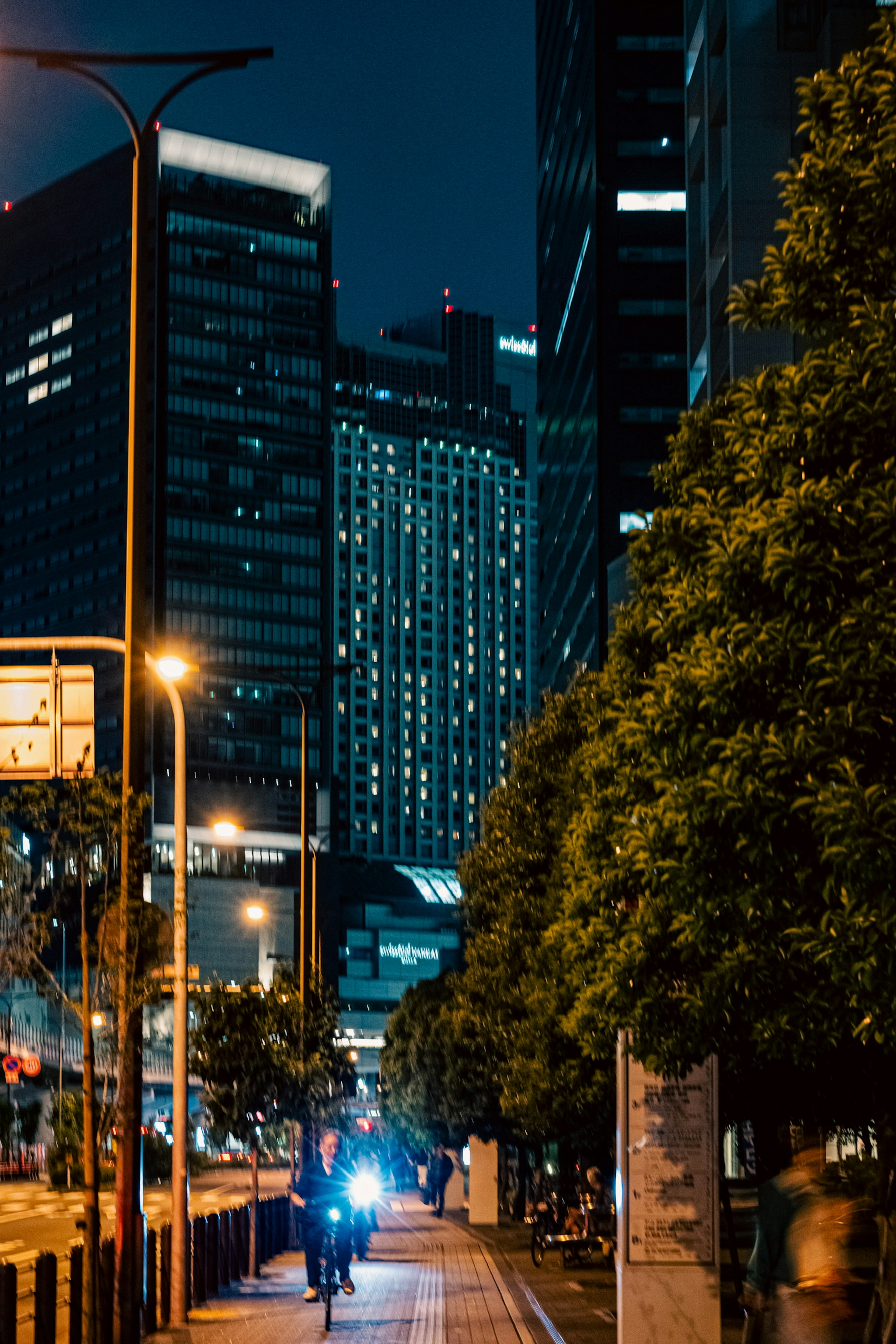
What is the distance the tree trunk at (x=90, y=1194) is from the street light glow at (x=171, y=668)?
6.39 meters

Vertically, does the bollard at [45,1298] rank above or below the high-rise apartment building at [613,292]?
below

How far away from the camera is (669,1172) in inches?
549

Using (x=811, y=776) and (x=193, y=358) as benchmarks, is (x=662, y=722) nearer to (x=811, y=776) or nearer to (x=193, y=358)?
(x=811, y=776)

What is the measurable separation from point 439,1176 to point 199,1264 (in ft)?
157

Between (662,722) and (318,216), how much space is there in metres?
196

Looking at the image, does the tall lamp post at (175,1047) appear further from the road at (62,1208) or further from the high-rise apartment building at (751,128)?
the high-rise apartment building at (751,128)

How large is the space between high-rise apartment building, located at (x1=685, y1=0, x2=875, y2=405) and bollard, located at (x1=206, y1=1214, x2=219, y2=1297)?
127 feet

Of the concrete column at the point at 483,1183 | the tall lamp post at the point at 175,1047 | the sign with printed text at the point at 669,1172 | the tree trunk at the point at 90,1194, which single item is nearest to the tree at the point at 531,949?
the tall lamp post at the point at 175,1047

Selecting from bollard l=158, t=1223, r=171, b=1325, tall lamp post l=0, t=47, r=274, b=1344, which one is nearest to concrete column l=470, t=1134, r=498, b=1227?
bollard l=158, t=1223, r=171, b=1325

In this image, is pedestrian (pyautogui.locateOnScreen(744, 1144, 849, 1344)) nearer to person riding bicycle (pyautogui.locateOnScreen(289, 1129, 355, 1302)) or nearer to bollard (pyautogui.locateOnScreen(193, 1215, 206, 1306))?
person riding bicycle (pyautogui.locateOnScreen(289, 1129, 355, 1302))

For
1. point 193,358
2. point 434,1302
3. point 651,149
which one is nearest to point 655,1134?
point 434,1302

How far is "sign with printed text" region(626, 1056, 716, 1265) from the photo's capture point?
13.9 metres

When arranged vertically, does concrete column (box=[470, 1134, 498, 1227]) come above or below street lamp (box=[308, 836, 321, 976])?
below

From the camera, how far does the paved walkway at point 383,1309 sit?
17.3 metres
